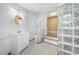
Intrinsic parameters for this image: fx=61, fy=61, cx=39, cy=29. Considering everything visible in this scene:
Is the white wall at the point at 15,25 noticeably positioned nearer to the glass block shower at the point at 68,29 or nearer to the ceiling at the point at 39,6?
the ceiling at the point at 39,6

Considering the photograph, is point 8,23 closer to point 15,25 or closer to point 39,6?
point 15,25

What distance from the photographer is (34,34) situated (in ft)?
4.86

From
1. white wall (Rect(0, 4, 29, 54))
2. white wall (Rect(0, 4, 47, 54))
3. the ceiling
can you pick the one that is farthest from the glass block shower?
white wall (Rect(0, 4, 29, 54))

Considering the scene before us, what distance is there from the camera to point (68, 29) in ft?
4.01

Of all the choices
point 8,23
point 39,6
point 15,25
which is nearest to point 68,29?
point 39,6

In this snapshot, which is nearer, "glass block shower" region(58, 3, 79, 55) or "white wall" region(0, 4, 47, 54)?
"glass block shower" region(58, 3, 79, 55)

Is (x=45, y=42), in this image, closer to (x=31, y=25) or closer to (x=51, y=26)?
(x=51, y=26)

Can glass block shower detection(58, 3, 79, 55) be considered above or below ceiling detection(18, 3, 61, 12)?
below

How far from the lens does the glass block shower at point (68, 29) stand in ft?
3.76

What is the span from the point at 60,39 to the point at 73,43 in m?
0.25

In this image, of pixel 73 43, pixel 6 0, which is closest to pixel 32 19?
pixel 6 0

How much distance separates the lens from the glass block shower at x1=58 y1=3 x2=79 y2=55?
1.15 metres

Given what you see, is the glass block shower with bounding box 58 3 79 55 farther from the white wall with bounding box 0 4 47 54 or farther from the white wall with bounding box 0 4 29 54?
the white wall with bounding box 0 4 29 54

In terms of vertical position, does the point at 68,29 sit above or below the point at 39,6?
below
